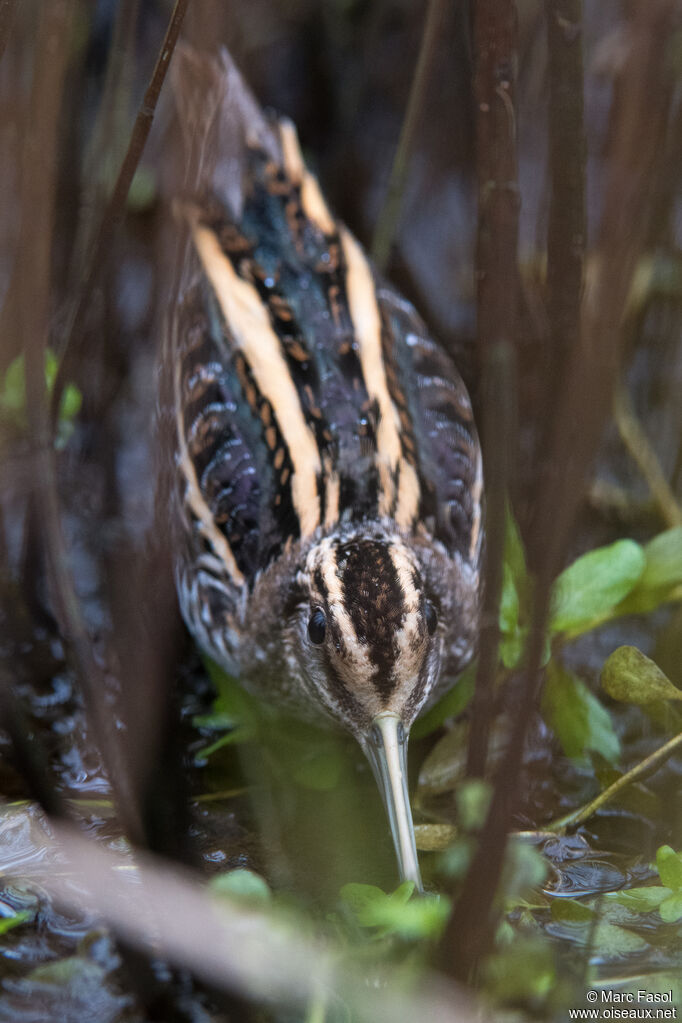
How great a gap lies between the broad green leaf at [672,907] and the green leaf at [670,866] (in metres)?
0.02

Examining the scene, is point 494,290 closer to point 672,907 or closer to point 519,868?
point 519,868

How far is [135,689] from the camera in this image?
1.62 m

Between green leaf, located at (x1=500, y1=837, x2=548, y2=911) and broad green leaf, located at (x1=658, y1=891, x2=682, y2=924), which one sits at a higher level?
green leaf, located at (x1=500, y1=837, x2=548, y2=911)

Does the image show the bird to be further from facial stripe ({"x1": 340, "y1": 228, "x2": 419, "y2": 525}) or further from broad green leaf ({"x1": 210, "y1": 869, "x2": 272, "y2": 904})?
broad green leaf ({"x1": 210, "y1": 869, "x2": 272, "y2": 904})

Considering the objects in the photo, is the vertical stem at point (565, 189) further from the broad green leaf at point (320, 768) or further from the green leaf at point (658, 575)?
the broad green leaf at point (320, 768)

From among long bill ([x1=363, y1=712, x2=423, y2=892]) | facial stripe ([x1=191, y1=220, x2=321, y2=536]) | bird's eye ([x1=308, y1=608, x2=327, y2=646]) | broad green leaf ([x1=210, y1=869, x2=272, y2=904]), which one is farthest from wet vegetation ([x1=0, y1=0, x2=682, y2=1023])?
bird's eye ([x1=308, y1=608, x2=327, y2=646])

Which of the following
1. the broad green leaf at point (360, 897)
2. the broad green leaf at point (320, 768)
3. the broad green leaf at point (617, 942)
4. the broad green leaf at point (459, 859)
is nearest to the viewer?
the broad green leaf at point (459, 859)

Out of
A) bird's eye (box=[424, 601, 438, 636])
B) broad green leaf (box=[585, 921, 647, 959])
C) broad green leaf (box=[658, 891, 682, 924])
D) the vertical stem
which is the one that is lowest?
broad green leaf (box=[585, 921, 647, 959])

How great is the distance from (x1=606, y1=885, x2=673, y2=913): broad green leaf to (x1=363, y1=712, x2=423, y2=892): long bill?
0.38 meters

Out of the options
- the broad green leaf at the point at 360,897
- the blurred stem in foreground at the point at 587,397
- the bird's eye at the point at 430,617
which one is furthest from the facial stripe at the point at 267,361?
the blurred stem in foreground at the point at 587,397

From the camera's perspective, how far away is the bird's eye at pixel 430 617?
238 cm

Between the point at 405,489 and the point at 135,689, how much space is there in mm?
1241

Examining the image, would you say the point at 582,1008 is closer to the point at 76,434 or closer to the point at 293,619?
the point at 293,619

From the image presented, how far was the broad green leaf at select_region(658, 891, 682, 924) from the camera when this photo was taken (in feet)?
6.51
